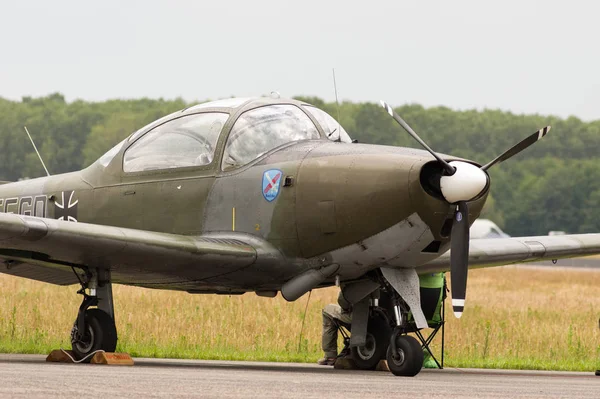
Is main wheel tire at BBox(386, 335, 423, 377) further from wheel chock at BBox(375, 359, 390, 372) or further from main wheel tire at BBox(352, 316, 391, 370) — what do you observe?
wheel chock at BBox(375, 359, 390, 372)

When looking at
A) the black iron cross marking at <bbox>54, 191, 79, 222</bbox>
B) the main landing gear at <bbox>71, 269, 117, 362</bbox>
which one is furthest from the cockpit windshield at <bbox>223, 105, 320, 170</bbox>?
the black iron cross marking at <bbox>54, 191, 79, 222</bbox>

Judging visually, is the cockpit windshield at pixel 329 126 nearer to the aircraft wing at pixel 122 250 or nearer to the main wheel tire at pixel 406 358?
the aircraft wing at pixel 122 250

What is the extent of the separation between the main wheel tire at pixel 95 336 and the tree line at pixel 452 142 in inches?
3431

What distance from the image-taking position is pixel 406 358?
510 inches

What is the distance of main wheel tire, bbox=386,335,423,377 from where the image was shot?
12.9 meters

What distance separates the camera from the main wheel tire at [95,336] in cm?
1411

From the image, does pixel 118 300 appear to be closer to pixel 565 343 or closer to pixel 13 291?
pixel 13 291

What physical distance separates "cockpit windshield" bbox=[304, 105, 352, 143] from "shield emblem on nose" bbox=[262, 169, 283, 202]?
100cm

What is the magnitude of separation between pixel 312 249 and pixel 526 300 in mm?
16440

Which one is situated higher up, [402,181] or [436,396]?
[402,181]

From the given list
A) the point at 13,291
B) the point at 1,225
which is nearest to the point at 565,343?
the point at 1,225

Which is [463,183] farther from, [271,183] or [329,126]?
[329,126]

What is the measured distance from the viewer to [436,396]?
31.7 feet

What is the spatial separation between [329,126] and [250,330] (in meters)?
5.55
